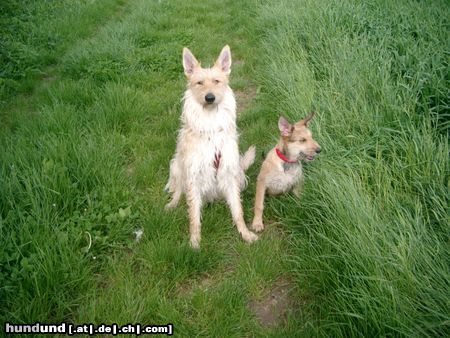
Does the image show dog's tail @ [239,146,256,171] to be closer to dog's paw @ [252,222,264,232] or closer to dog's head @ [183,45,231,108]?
dog's paw @ [252,222,264,232]

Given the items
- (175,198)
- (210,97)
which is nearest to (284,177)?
(210,97)

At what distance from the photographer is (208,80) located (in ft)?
10.5

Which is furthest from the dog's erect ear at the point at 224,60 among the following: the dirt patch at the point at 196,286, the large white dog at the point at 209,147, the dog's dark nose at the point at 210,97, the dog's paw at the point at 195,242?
the dirt patch at the point at 196,286

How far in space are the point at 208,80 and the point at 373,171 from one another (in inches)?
64.1

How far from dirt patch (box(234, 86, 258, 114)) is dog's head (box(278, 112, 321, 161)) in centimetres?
182

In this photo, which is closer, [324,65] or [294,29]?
[324,65]

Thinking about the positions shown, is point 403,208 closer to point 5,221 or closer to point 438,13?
point 5,221

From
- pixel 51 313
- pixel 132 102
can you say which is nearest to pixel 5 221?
pixel 51 313

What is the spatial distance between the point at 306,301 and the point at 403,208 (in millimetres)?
933

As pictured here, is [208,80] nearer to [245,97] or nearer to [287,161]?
[287,161]

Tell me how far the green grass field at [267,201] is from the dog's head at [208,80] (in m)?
1.03

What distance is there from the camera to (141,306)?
90.0 inches

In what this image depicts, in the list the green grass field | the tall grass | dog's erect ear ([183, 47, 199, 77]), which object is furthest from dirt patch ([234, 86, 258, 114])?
dog's erect ear ([183, 47, 199, 77])

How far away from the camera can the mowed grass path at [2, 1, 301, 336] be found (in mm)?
2283
